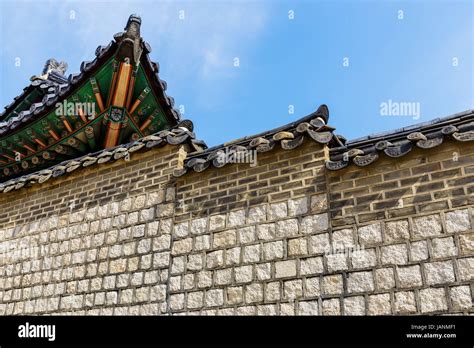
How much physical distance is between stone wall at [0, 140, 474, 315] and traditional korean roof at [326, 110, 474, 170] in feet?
0.31

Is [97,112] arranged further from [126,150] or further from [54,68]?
[54,68]

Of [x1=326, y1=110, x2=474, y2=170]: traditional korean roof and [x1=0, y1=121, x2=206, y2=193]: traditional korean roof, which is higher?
[x1=0, y1=121, x2=206, y2=193]: traditional korean roof

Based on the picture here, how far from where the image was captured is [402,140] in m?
4.42

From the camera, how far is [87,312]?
5.30m

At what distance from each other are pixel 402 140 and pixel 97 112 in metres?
5.50

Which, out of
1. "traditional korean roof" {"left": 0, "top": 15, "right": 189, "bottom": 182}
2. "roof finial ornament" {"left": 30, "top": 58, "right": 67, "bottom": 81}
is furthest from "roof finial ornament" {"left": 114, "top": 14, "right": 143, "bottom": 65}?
"roof finial ornament" {"left": 30, "top": 58, "right": 67, "bottom": 81}

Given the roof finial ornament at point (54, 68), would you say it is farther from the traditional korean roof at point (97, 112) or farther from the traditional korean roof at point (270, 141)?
the traditional korean roof at point (270, 141)

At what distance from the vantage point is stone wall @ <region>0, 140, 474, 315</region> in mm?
3863

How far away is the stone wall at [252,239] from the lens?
3863mm

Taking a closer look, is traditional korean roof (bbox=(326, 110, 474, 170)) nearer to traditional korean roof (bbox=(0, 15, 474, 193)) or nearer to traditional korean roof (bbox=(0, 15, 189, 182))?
traditional korean roof (bbox=(0, 15, 474, 193))
